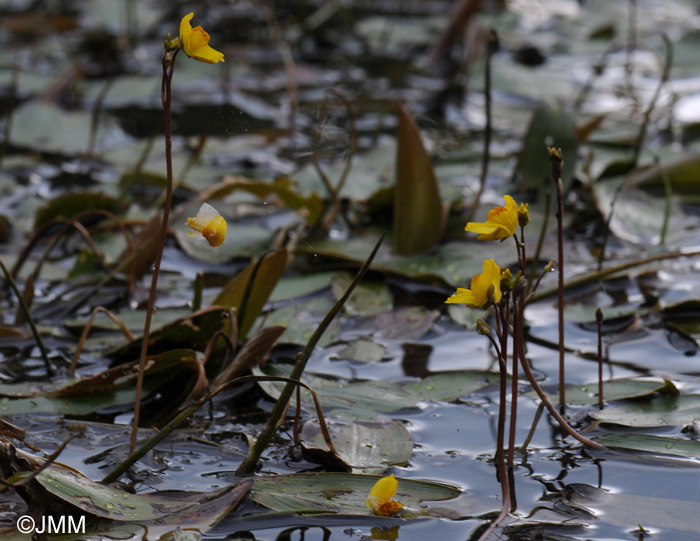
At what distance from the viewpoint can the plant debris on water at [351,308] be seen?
0.92 meters

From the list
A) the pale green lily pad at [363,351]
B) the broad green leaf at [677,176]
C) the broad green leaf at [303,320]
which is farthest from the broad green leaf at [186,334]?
the broad green leaf at [677,176]

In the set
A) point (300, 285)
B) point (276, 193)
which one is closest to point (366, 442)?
point (300, 285)

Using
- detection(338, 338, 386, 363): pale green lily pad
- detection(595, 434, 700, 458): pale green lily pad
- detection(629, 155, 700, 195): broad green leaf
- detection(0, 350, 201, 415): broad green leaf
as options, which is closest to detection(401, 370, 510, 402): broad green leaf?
detection(338, 338, 386, 363): pale green lily pad

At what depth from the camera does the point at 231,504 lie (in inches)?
35.8

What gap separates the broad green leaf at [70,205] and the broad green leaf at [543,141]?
0.91 m

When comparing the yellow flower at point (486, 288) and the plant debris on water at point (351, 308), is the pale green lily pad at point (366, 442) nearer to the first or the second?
the plant debris on water at point (351, 308)

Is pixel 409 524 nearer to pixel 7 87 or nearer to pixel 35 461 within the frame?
pixel 35 461

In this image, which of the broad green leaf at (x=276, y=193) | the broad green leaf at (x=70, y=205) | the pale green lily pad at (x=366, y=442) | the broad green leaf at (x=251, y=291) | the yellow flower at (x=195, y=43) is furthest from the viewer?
the broad green leaf at (x=70, y=205)

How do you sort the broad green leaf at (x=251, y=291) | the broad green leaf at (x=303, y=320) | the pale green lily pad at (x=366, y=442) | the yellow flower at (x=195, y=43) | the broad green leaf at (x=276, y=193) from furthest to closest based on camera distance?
the broad green leaf at (x=276, y=193)
the broad green leaf at (x=303, y=320)
the broad green leaf at (x=251, y=291)
the pale green lily pad at (x=366, y=442)
the yellow flower at (x=195, y=43)

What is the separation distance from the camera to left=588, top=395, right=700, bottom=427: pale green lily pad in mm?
1101

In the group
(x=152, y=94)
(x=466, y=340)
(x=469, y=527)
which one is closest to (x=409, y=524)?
(x=469, y=527)

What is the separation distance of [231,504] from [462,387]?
→ 44cm

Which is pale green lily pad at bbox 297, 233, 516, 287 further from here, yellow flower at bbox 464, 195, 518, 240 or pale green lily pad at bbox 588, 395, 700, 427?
yellow flower at bbox 464, 195, 518, 240

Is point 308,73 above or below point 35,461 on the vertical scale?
above
